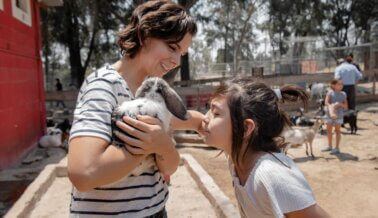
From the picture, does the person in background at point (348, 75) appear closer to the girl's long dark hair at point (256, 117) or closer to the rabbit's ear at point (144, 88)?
the girl's long dark hair at point (256, 117)

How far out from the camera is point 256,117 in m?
1.91

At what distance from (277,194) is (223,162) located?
726 centimetres

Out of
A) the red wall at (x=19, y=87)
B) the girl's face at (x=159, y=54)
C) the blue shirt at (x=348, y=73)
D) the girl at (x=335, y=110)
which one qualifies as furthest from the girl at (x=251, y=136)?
the blue shirt at (x=348, y=73)

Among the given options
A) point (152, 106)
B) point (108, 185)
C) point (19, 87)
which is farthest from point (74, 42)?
point (108, 185)

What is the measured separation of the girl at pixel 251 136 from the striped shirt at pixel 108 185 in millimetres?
367

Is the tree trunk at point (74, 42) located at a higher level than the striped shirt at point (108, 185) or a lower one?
higher

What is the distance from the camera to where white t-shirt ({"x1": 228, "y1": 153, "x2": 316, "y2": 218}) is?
1.61 meters

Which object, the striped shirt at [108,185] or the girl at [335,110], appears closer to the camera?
the striped shirt at [108,185]

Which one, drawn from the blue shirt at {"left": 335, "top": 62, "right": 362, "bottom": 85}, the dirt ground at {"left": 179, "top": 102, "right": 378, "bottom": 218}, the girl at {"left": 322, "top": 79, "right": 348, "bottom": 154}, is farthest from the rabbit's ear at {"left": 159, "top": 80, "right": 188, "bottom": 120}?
the blue shirt at {"left": 335, "top": 62, "right": 362, "bottom": 85}

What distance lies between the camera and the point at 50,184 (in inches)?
252

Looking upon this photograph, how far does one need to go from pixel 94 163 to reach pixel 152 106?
441mm

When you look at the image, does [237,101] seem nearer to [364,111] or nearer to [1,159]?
[1,159]

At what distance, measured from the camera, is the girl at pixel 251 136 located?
5.64 ft

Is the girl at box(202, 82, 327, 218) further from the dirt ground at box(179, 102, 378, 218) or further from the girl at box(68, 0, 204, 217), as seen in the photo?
the dirt ground at box(179, 102, 378, 218)
